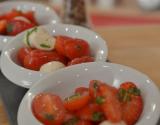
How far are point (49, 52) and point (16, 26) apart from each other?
0.17 m

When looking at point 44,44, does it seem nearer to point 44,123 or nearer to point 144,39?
point 44,123

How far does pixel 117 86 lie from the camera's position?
33.7 inches

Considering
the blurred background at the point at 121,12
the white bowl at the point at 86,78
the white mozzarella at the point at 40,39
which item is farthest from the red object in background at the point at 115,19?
the white bowl at the point at 86,78

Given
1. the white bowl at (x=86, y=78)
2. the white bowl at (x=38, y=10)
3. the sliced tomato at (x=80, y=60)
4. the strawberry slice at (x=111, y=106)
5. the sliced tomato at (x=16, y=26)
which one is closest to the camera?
the strawberry slice at (x=111, y=106)

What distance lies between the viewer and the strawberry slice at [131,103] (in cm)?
73

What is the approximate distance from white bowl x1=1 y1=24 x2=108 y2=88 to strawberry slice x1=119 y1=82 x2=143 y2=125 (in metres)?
0.17

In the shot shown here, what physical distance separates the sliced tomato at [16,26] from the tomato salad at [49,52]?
0.27 feet

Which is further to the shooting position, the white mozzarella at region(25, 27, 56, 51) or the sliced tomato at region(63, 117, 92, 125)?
the white mozzarella at region(25, 27, 56, 51)

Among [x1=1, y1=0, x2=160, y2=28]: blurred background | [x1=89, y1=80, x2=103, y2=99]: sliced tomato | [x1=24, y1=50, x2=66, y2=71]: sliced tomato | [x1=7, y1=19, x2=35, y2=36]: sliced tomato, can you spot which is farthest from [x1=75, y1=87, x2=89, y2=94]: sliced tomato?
[x1=1, y1=0, x2=160, y2=28]: blurred background

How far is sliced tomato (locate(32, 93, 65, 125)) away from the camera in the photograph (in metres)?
0.73

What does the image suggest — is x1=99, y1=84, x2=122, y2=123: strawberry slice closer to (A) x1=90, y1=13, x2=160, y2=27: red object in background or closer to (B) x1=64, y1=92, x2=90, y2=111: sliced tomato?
(B) x1=64, y1=92, x2=90, y2=111: sliced tomato

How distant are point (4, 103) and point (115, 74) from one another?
0.82 feet

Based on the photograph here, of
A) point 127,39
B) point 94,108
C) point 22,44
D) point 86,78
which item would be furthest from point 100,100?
point 127,39

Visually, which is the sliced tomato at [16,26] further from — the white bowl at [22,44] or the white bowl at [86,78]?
the white bowl at [86,78]
